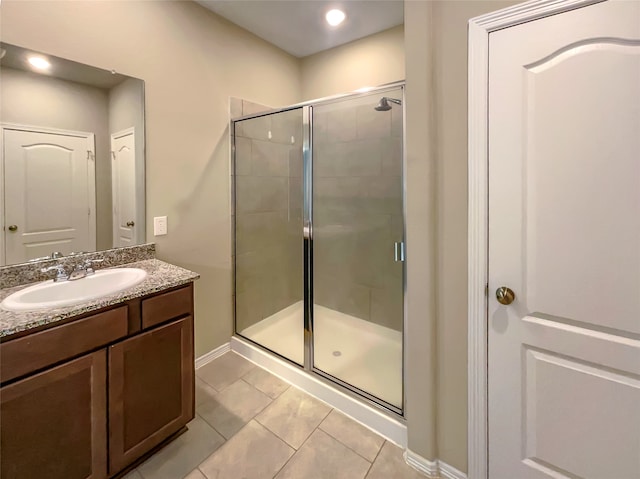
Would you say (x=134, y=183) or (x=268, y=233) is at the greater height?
(x=134, y=183)

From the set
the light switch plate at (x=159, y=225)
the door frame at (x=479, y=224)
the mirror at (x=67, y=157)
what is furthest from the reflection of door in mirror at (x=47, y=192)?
the door frame at (x=479, y=224)

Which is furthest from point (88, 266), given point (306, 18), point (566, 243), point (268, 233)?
point (306, 18)

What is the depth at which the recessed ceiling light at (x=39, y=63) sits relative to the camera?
147cm

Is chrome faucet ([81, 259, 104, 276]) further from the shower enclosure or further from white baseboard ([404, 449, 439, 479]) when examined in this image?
white baseboard ([404, 449, 439, 479])

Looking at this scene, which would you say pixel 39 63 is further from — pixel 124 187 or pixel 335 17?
pixel 335 17

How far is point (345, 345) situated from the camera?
2400 millimetres

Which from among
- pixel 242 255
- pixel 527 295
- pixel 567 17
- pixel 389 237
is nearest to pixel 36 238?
pixel 242 255

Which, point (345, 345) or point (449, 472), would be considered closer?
point (449, 472)

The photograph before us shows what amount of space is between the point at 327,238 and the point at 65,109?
1.77m

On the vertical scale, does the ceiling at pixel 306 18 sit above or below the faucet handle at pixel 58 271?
above

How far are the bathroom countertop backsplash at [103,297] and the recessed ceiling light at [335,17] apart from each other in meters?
2.19

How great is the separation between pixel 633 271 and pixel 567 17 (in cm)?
90

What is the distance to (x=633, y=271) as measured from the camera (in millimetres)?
972

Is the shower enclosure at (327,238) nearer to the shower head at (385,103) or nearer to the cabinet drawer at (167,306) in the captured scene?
the shower head at (385,103)
